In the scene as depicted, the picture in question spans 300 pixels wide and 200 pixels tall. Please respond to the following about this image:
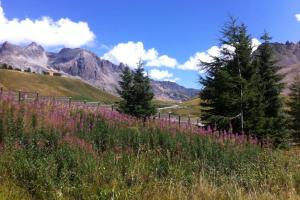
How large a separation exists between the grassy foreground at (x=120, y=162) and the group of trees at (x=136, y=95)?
21072 mm

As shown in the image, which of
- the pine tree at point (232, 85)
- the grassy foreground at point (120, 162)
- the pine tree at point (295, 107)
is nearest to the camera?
the grassy foreground at point (120, 162)

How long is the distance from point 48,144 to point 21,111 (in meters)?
1.86

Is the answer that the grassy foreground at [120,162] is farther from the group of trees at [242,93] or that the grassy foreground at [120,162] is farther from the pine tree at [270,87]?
the pine tree at [270,87]

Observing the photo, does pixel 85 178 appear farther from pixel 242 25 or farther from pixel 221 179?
pixel 242 25

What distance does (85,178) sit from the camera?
25.9ft

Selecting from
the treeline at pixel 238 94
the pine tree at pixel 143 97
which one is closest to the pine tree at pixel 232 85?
the treeline at pixel 238 94

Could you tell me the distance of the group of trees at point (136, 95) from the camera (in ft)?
113

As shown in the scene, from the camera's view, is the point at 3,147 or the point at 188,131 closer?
the point at 3,147

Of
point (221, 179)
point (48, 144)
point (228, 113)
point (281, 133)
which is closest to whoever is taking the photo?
point (221, 179)

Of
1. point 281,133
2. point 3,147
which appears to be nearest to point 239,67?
point 281,133

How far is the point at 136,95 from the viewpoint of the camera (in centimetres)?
3534

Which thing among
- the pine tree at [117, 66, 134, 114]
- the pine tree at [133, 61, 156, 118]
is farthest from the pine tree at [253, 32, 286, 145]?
the pine tree at [117, 66, 134, 114]

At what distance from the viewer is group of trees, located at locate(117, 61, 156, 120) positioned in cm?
3459

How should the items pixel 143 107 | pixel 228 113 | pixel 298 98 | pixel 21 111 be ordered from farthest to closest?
pixel 298 98 → pixel 143 107 → pixel 228 113 → pixel 21 111
